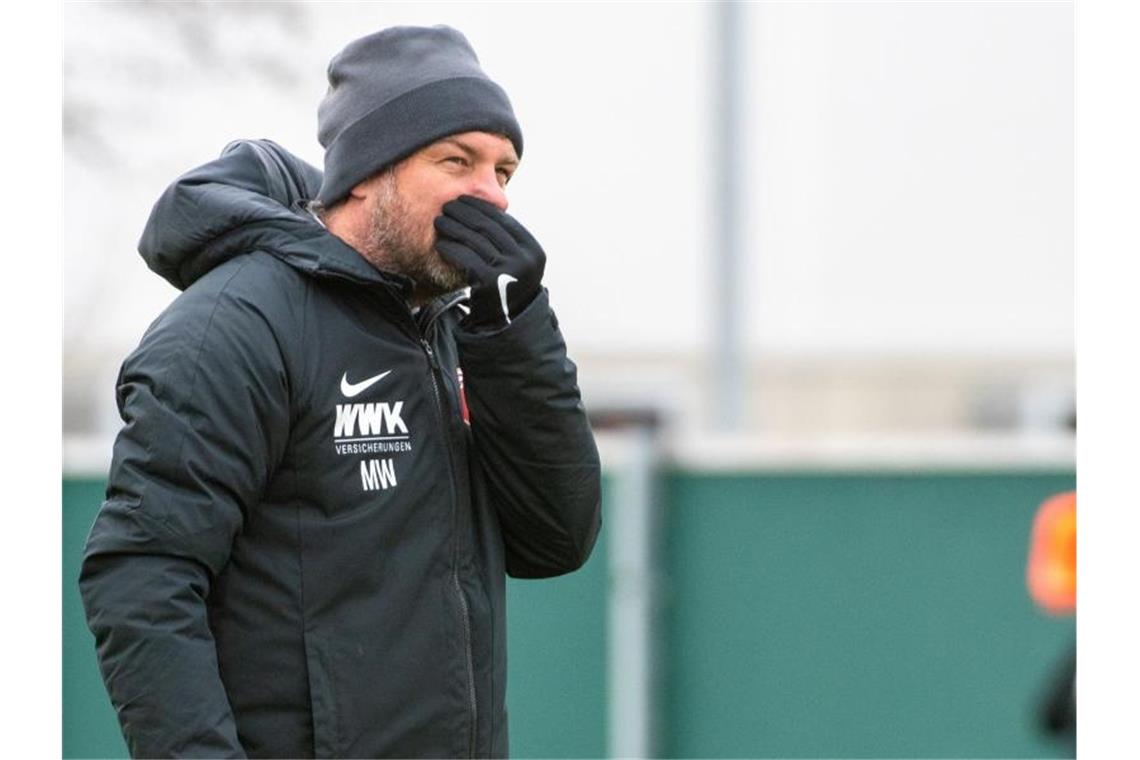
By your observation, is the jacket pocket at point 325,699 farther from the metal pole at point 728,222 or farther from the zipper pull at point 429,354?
the metal pole at point 728,222

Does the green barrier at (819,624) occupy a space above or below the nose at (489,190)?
below

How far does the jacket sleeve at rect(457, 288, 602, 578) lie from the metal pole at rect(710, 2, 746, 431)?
3237 millimetres

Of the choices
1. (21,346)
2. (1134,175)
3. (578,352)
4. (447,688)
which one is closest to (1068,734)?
(1134,175)

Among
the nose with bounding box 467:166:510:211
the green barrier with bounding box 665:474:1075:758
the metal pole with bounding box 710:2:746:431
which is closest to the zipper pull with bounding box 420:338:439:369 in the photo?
the nose with bounding box 467:166:510:211

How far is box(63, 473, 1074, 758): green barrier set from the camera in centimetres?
564

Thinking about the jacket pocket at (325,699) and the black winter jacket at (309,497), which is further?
the jacket pocket at (325,699)

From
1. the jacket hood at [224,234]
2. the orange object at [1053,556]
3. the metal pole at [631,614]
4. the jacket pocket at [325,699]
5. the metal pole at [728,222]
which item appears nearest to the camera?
the jacket pocket at [325,699]

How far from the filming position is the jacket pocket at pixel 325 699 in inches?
99.7

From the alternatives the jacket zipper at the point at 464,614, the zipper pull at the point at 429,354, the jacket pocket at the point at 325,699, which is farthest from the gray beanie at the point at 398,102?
the jacket pocket at the point at 325,699

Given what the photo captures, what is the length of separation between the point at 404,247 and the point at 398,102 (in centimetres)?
23

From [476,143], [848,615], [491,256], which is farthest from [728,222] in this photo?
[491,256]

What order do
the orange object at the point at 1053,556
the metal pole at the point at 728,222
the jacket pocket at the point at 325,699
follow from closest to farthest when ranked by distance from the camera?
the jacket pocket at the point at 325,699 → the orange object at the point at 1053,556 → the metal pole at the point at 728,222

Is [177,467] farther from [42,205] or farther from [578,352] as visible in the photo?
[578,352]

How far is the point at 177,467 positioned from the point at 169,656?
0.83 ft
